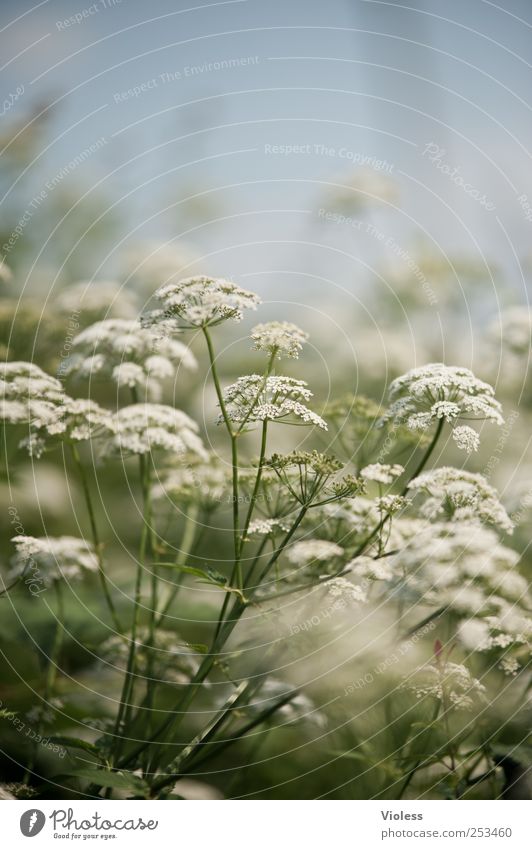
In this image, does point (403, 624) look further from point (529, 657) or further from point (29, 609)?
point (29, 609)

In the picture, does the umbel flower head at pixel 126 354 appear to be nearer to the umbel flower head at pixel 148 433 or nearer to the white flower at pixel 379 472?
the umbel flower head at pixel 148 433

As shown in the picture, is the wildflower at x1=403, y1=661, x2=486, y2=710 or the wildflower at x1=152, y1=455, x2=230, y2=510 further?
the wildflower at x1=152, y1=455, x2=230, y2=510

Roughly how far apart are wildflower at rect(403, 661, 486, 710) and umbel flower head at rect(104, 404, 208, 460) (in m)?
0.86

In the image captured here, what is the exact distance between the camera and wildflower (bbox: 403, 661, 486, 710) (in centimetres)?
185

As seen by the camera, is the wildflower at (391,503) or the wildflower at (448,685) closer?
the wildflower at (391,503)

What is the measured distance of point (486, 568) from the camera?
1827mm

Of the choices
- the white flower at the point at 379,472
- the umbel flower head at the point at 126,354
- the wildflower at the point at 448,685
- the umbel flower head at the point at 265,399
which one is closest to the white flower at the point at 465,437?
the white flower at the point at 379,472

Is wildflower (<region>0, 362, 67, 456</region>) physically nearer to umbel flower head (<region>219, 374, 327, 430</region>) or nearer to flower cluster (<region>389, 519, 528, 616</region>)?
umbel flower head (<region>219, 374, 327, 430</region>)

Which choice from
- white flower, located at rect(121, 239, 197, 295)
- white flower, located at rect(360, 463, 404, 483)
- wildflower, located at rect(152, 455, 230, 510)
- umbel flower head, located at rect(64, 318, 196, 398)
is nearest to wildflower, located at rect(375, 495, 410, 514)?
white flower, located at rect(360, 463, 404, 483)

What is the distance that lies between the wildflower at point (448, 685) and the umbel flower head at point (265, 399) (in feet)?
2.46

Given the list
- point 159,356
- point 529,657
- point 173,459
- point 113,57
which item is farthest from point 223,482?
point 113,57

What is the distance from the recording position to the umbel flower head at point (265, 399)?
1613 mm

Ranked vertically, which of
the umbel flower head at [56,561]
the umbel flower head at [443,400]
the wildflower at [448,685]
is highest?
the umbel flower head at [443,400]

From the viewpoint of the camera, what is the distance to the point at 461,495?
5.85ft
